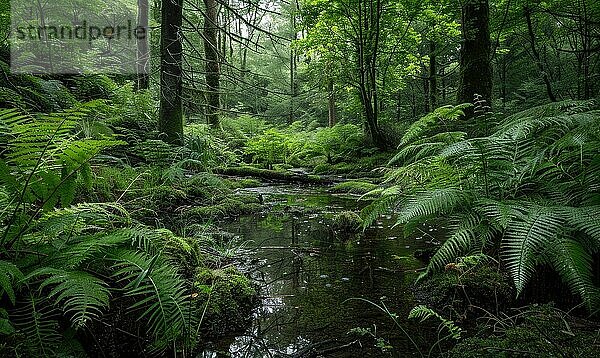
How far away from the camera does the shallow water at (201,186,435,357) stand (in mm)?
1958

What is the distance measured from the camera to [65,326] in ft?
5.40

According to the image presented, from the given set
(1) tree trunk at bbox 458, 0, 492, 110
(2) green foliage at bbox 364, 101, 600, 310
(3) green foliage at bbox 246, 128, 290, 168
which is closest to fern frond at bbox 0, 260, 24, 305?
(2) green foliage at bbox 364, 101, 600, 310

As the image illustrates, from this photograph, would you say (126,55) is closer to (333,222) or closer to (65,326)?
(333,222)

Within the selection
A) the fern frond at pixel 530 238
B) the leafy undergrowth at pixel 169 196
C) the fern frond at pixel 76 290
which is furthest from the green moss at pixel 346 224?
the fern frond at pixel 76 290

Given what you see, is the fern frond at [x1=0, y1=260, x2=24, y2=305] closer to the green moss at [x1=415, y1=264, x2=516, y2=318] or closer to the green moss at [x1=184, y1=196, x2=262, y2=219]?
the green moss at [x1=415, y1=264, x2=516, y2=318]

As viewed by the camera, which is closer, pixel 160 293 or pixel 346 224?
pixel 160 293

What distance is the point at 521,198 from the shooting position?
2594 mm

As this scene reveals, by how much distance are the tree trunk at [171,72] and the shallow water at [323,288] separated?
2.36 metres

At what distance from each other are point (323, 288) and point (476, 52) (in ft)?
17.7

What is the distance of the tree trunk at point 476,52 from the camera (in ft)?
20.7

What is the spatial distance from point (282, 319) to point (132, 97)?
774 centimetres

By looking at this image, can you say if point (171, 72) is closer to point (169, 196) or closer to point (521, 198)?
point (169, 196)

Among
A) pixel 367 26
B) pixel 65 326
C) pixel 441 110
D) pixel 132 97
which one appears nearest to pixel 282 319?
pixel 65 326

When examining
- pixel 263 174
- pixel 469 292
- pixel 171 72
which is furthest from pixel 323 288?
pixel 263 174
